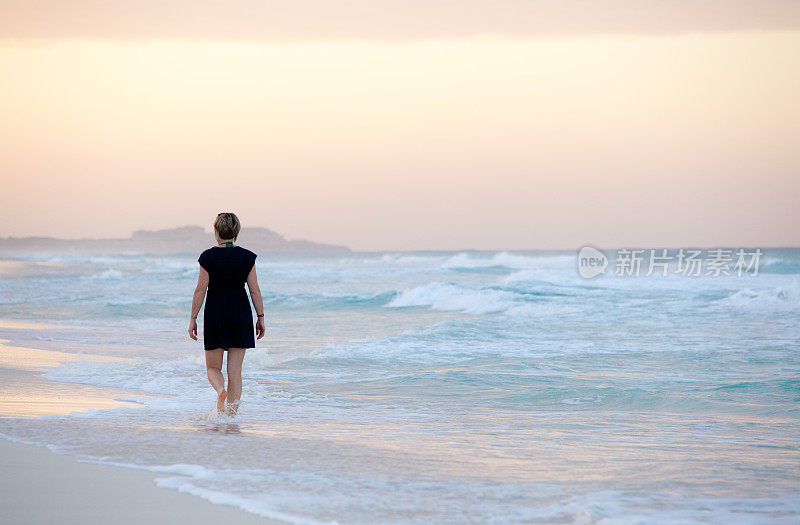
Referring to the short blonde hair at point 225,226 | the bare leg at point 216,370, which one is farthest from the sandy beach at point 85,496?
the short blonde hair at point 225,226

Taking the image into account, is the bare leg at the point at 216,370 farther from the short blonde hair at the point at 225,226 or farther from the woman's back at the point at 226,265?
the short blonde hair at the point at 225,226

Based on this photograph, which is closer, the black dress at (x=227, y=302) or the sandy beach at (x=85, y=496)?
the sandy beach at (x=85, y=496)

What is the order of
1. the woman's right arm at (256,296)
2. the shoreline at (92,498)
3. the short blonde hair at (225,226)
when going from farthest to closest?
the woman's right arm at (256,296), the short blonde hair at (225,226), the shoreline at (92,498)

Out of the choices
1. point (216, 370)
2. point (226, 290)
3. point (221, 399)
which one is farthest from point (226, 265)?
point (221, 399)

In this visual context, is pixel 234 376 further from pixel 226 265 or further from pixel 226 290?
pixel 226 265

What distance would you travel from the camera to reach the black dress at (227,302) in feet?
19.3

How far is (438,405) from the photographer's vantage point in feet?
24.8

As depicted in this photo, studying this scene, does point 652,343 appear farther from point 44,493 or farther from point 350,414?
point 44,493

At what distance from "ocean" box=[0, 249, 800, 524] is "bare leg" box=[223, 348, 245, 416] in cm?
15

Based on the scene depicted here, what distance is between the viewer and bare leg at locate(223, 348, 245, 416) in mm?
6043

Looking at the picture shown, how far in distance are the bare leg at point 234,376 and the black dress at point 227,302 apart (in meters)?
0.11

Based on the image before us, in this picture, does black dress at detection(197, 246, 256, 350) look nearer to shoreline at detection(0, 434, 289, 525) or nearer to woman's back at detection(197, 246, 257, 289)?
woman's back at detection(197, 246, 257, 289)

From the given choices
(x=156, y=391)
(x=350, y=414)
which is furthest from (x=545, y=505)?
(x=156, y=391)
